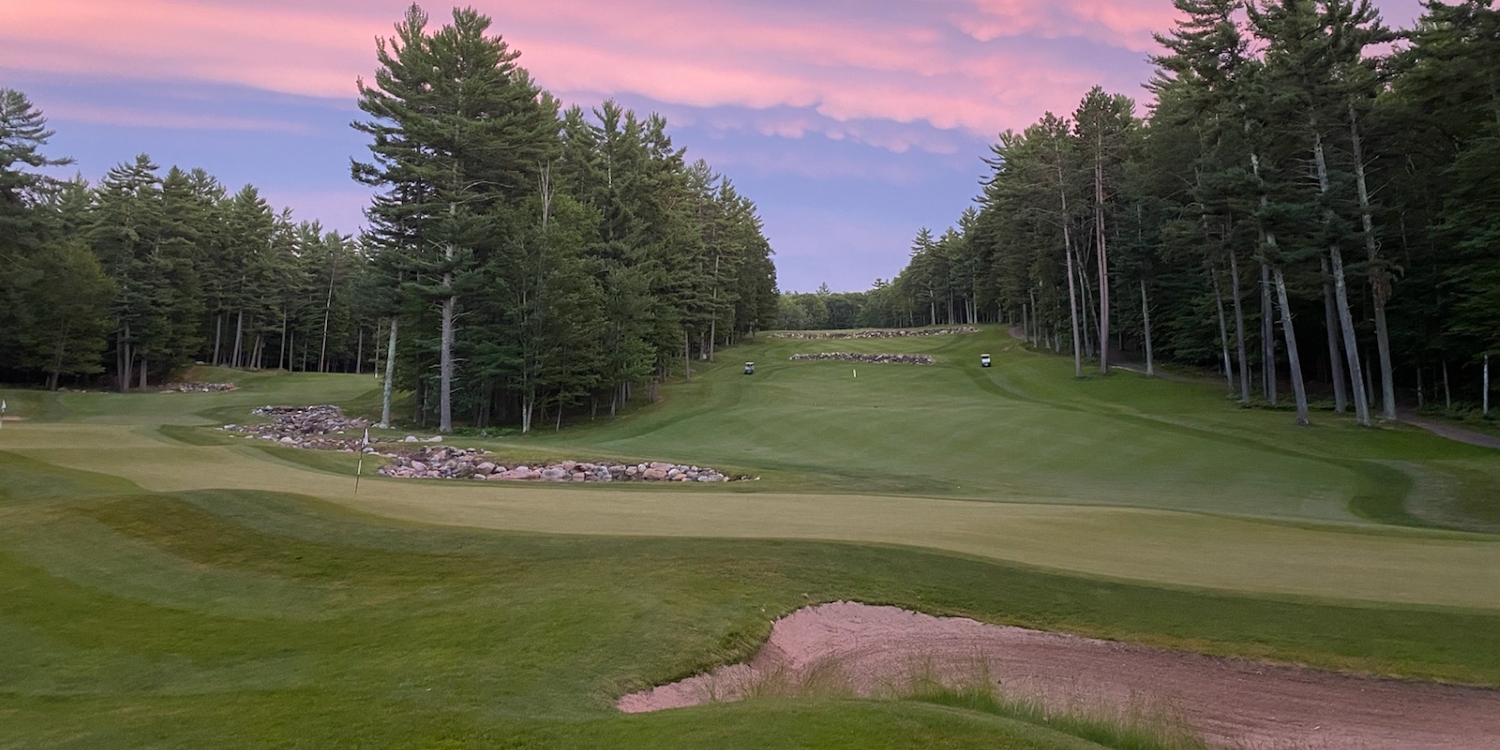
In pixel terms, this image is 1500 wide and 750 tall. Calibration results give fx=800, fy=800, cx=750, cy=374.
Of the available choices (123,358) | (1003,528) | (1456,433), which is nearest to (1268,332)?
(1456,433)

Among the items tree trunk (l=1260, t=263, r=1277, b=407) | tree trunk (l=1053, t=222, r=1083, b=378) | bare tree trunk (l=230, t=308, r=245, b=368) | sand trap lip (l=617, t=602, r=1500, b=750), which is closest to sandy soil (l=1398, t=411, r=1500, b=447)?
tree trunk (l=1260, t=263, r=1277, b=407)

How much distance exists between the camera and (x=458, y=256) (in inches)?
1510

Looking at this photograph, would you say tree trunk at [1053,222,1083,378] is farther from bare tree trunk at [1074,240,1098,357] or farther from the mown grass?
the mown grass

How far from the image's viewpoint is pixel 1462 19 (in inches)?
1118

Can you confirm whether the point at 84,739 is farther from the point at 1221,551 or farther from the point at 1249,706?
the point at 1221,551

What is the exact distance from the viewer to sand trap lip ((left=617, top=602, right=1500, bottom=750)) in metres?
6.53

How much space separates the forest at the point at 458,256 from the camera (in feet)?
127

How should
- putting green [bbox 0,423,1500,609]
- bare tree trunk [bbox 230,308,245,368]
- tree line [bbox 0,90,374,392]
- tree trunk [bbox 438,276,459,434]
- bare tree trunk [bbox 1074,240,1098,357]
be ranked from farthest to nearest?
bare tree trunk [bbox 230,308,245,368]
bare tree trunk [bbox 1074,240,1098,357]
tree line [bbox 0,90,374,392]
tree trunk [bbox 438,276,459,434]
putting green [bbox 0,423,1500,609]

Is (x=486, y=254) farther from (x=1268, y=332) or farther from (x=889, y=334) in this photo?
(x=889, y=334)

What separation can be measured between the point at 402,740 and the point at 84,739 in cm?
174

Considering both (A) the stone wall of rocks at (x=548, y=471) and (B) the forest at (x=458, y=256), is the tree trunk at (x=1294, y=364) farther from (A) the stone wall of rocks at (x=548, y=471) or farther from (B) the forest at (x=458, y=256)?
(B) the forest at (x=458, y=256)

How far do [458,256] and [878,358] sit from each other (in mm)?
37397

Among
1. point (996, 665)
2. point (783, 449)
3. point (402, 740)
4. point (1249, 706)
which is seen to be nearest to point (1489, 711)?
point (1249, 706)

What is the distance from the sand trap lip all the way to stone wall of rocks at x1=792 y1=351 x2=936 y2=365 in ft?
182
